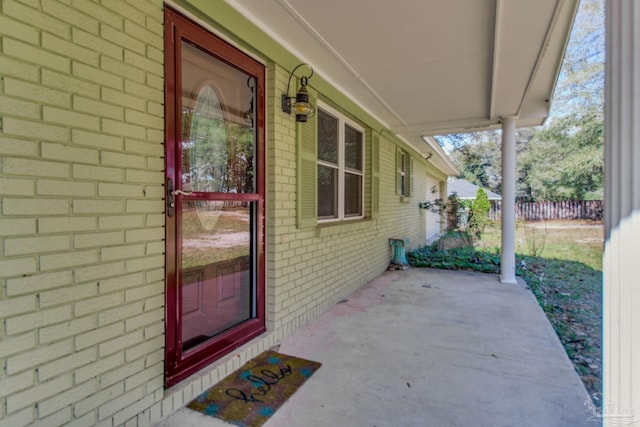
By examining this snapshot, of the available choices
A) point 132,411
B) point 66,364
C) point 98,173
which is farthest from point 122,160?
point 132,411

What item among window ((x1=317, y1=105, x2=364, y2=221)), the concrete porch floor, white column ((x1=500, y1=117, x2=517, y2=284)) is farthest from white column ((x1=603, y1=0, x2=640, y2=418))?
white column ((x1=500, y1=117, x2=517, y2=284))

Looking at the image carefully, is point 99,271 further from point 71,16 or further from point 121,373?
point 71,16

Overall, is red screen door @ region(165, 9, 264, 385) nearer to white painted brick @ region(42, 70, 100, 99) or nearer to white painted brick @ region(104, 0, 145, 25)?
white painted brick @ region(104, 0, 145, 25)

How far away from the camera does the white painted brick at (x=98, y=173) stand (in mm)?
1541

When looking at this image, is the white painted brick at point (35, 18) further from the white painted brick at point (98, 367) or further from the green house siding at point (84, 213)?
the white painted brick at point (98, 367)

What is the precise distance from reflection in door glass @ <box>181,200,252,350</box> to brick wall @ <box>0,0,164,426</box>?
0.32 m

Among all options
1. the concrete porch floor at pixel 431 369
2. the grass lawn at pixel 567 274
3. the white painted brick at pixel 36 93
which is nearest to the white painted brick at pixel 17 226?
the white painted brick at pixel 36 93

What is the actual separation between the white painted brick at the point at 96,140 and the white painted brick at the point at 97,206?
0.27 meters

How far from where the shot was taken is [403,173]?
785cm

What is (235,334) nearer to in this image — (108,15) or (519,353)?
(108,15)

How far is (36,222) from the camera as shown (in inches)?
55.1

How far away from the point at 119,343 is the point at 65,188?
83 cm

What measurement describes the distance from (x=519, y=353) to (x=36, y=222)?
11.4ft

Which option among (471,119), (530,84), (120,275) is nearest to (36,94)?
(120,275)
